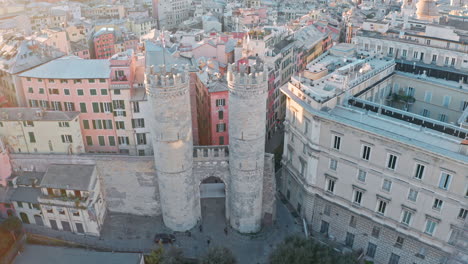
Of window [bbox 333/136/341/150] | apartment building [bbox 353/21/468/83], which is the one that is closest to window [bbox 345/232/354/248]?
window [bbox 333/136/341/150]

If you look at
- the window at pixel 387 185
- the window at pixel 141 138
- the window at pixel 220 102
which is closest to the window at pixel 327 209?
the window at pixel 387 185

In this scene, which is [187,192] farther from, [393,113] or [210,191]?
[393,113]

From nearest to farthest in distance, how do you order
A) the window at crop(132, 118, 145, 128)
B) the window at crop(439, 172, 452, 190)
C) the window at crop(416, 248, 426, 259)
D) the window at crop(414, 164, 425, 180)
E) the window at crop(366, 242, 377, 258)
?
the window at crop(439, 172, 452, 190) < the window at crop(414, 164, 425, 180) < the window at crop(416, 248, 426, 259) < the window at crop(366, 242, 377, 258) < the window at crop(132, 118, 145, 128)

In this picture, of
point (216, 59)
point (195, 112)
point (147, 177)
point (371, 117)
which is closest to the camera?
point (371, 117)

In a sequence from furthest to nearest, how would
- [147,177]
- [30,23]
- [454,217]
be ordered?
[30,23], [147,177], [454,217]

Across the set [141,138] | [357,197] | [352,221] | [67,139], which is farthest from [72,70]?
[352,221]

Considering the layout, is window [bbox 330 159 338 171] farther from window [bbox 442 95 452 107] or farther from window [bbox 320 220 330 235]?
window [bbox 442 95 452 107]

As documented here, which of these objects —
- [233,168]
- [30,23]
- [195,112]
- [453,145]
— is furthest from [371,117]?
[30,23]
